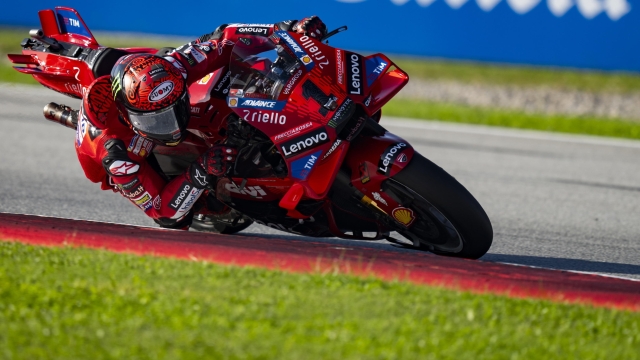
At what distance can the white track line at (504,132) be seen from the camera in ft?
35.7

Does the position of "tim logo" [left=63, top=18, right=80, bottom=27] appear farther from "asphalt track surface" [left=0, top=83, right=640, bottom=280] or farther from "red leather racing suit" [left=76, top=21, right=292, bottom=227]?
"asphalt track surface" [left=0, top=83, right=640, bottom=280]

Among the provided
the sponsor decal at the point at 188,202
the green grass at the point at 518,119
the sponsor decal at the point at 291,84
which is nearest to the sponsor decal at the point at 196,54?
the sponsor decal at the point at 291,84

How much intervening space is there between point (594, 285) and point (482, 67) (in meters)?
10.7

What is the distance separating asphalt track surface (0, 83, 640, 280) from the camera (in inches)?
230

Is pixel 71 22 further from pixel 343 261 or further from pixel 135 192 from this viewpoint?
pixel 343 261

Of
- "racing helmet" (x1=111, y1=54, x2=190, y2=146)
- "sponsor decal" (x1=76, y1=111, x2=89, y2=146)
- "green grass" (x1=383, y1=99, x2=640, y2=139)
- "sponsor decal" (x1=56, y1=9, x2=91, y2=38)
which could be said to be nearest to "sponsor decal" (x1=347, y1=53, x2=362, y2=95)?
"racing helmet" (x1=111, y1=54, x2=190, y2=146)

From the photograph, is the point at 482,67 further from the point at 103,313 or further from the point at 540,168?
the point at 103,313

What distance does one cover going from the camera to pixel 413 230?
4.97m

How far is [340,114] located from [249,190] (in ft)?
2.86

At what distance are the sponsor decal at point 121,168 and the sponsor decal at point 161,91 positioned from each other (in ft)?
1.61

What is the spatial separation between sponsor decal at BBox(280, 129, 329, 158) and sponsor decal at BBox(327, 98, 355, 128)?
69 millimetres

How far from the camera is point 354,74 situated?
477cm

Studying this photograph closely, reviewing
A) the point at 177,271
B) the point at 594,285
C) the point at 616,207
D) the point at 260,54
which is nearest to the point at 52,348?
the point at 177,271

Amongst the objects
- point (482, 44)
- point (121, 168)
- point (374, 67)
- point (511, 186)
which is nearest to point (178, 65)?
point (121, 168)
